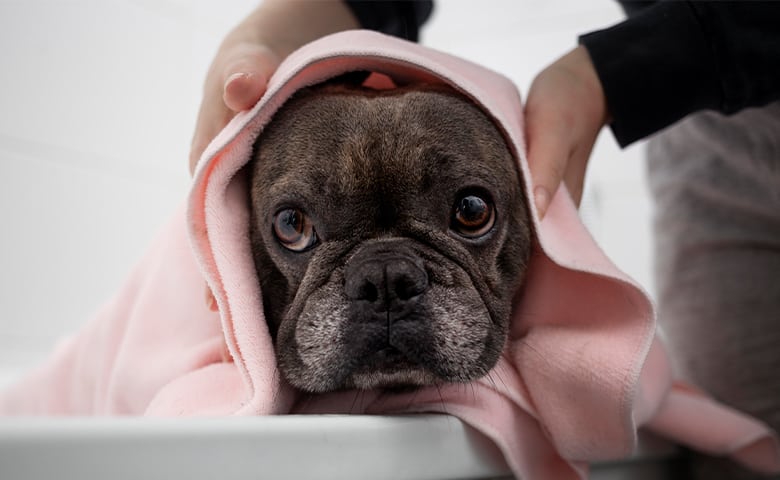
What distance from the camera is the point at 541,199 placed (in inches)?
42.6

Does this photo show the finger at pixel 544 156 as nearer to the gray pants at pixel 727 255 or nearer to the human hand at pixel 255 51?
the human hand at pixel 255 51

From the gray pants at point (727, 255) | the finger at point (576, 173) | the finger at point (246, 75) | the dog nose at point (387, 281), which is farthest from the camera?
the gray pants at point (727, 255)

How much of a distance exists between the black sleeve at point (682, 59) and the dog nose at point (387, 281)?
54cm


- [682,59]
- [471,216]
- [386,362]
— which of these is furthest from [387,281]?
[682,59]

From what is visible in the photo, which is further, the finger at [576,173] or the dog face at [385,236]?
the finger at [576,173]

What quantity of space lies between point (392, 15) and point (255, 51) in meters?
0.42

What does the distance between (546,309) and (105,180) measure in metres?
1.69

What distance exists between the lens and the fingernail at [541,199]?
1.08 meters

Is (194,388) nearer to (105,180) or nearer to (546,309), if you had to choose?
(546,309)

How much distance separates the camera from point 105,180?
7.86 feet

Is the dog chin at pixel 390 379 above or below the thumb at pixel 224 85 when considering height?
below

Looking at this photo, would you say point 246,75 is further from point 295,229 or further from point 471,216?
point 471,216

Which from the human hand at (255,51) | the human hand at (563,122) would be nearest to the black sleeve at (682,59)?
the human hand at (563,122)

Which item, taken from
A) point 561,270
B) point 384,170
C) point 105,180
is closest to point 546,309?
point 561,270
